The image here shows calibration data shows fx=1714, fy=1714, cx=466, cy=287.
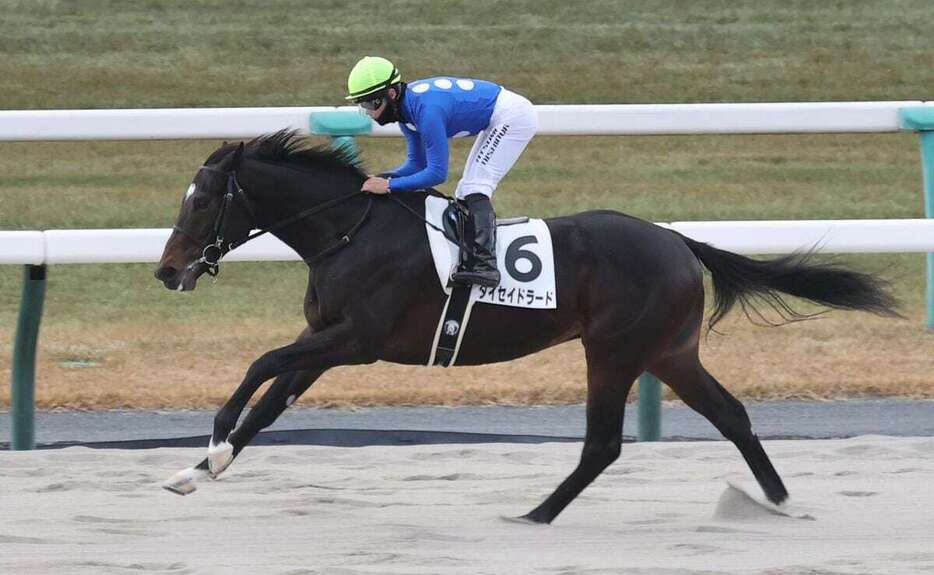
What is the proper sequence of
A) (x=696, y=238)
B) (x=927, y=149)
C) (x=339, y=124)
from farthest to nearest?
(x=927, y=149)
(x=339, y=124)
(x=696, y=238)

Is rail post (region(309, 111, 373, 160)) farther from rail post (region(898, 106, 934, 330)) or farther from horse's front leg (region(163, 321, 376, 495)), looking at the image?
rail post (region(898, 106, 934, 330))

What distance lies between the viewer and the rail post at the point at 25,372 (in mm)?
7105

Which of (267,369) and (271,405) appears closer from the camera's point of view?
(267,369)

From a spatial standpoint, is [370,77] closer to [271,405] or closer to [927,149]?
[271,405]

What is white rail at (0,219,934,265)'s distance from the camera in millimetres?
7266

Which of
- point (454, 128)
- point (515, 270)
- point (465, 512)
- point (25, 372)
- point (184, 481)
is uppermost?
point (454, 128)

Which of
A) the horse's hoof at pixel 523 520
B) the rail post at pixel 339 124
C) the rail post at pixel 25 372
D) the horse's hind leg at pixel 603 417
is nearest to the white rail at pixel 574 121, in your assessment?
the rail post at pixel 339 124

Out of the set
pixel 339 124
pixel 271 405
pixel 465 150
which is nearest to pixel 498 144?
pixel 271 405

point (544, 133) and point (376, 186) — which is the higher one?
point (544, 133)

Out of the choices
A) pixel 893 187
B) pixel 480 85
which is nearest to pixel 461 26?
pixel 893 187

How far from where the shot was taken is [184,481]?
227 inches

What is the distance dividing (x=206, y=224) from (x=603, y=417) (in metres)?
1.57

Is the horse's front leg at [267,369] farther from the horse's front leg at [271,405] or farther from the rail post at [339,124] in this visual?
the rail post at [339,124]

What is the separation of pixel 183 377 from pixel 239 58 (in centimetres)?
834
